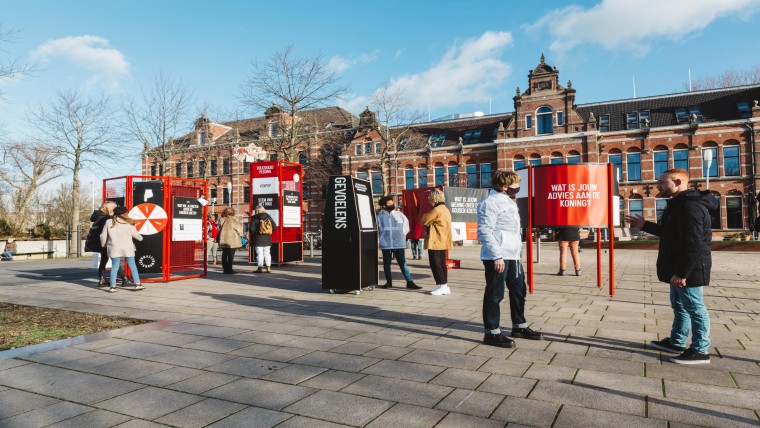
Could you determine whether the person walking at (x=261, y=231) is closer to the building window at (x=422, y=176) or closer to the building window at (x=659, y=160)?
the building window at (x=422, y=176)

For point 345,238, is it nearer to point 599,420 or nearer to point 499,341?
point 499,341

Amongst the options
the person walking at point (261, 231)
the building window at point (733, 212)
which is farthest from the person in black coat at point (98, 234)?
the building window at point (733, 212)

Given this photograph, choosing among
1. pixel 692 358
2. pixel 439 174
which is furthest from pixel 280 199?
pixel 439 174

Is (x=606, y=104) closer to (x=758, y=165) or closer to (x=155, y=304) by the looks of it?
(x=758, y=165)

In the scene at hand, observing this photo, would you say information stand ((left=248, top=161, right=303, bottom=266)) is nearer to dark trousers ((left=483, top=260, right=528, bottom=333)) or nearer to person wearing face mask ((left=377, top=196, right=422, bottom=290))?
person wearing face mask ((left=377, top=196, right=422, bottom=290))

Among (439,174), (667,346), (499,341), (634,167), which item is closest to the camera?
(667,346)

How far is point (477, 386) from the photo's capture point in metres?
3.47

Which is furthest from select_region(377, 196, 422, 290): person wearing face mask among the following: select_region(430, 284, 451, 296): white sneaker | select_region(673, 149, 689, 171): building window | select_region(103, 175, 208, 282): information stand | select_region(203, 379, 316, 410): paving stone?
select_region(673, 149, 689, 171): building window

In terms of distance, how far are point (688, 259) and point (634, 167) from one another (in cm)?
3738

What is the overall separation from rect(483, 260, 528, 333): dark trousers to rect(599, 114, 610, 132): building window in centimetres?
3801

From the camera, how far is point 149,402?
3248 millimetres

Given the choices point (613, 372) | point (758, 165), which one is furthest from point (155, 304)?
point (758, 165)

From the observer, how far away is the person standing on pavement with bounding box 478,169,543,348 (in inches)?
185

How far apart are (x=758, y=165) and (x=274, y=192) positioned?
35.6 metres
